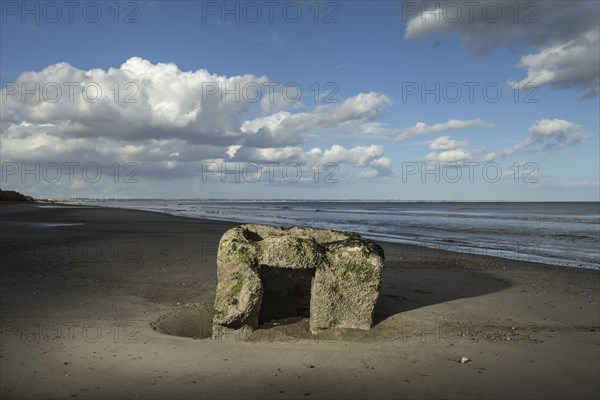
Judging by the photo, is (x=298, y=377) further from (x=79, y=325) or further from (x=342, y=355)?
(x=79, y=325)

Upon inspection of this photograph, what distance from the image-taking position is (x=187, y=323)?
8367 millimetres

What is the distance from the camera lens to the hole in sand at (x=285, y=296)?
27.5 ft

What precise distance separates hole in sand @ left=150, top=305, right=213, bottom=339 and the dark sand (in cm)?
3

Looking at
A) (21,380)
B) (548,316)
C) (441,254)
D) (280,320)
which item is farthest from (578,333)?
(441,254)

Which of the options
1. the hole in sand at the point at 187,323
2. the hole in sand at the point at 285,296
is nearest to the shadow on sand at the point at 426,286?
the hole in sand at the point at 285,296

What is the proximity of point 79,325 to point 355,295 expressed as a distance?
190 inches

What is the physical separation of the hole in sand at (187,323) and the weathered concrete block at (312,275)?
1009 mm

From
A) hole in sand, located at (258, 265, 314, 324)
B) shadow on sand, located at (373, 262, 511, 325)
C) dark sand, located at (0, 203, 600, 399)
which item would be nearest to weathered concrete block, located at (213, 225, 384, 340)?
dark sand, located at (0, 203, 600, 399)

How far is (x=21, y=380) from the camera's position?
5.42m

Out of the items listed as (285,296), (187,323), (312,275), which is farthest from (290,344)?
(187,323)

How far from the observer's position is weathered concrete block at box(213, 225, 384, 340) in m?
7.16

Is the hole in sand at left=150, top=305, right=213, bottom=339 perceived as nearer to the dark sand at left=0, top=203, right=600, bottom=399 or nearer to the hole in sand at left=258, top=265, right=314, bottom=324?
the dark sand at left=0, top=203, right=600, bottom=399

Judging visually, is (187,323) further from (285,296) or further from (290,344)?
(290,344)

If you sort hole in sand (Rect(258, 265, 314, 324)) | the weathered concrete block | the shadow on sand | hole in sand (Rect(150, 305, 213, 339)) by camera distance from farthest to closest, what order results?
the shadow on sand → hole in sand (Rect(258, 265, 314, 324)) → hole in sand (Rect(150, 305, 213, 339)) → the weathered concrete block
